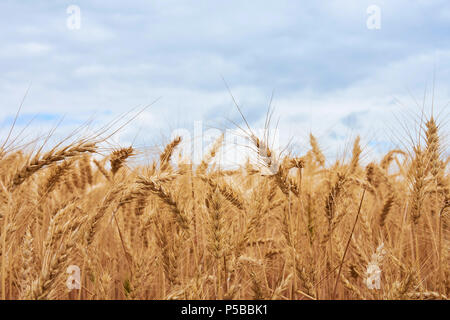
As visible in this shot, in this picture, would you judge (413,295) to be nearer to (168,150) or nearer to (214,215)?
(214,215)

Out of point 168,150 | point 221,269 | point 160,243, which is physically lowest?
point 221,269

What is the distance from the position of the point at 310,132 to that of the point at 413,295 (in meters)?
2.51

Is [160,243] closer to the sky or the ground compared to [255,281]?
closer to the sky

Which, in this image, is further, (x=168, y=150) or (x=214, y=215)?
(x=168, y=150)

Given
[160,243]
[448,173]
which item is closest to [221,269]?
[160,243]

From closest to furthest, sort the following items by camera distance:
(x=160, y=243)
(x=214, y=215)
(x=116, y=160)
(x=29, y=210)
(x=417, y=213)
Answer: (x=214, y=215), (x=160, y=243), (x=417, y=213), (x=29, y=210), (x=116, y=160)

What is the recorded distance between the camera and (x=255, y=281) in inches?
80.5

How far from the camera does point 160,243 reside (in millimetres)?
2287

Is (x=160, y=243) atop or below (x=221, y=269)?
atop

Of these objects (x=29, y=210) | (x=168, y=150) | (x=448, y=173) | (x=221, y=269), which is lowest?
(x=221, y=269)
